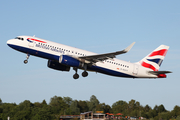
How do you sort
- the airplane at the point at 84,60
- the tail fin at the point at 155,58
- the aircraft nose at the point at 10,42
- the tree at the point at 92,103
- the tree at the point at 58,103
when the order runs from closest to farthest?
the airplane at the point at 84,60 → the aircraft nose at the point at 10,42 → the tail fin at the point at 155,58 → the tree at the point at 58,103 → the tree at the point at 92,103

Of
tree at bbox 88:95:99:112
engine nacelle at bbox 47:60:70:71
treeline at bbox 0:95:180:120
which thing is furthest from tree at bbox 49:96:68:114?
engine nacelle at bbox 47:60:70:71

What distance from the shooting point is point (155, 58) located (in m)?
53.2

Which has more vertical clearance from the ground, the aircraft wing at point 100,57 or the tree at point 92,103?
the tree at point 92,103

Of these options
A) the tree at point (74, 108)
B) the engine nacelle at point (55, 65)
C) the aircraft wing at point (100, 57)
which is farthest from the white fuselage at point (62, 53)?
the tree at point (74, 108)

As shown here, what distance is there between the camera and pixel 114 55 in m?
43.8

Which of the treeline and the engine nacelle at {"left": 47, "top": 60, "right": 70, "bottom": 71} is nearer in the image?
the engine nacelle at {"left": 47, "top": 60, "right": 70, "bottom": 71}

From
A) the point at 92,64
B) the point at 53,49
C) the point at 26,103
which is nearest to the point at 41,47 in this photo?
the point at 53,49

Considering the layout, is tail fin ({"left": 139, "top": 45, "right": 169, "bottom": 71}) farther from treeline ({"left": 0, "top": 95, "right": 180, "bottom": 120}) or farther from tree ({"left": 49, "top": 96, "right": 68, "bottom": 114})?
tree ({"left": 49, "top": 96, "right": 68, "bottom": 114})

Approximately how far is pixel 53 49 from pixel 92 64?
702 centimetres

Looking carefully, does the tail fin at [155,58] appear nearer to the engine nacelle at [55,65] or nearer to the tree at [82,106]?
the engine nacelle at [55,65]

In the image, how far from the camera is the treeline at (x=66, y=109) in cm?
9257

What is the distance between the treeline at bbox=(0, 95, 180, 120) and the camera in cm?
9257

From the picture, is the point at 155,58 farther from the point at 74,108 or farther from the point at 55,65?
the point at 74,108

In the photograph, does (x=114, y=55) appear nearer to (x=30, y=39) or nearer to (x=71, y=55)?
(x=71, y=55)
